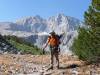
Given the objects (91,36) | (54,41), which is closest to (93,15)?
(91,36)

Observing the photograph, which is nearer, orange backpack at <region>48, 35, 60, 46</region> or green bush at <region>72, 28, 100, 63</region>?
orange backpack at <region>48, 35, 60, 46</region>

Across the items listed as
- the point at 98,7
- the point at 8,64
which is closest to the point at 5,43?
the point at 8,64

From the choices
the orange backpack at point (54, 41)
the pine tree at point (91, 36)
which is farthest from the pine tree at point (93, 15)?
the orange backpack at point (54, 41)

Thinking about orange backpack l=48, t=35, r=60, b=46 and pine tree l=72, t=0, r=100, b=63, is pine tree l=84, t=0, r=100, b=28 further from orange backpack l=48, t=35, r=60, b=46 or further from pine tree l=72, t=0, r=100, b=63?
orange backpack l=48, t=35, r=60, b=46

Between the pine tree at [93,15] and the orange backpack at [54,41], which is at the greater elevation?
the pine tree at [93,15]

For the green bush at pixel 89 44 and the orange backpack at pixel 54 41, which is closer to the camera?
the orange backpack at pixel 54 41

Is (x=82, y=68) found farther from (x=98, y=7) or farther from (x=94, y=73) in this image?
Result: (x=98, y=7)

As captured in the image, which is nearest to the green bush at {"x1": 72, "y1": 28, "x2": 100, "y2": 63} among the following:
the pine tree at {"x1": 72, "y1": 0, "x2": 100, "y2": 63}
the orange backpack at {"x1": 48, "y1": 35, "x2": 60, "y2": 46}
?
the pine tree at {"x1": 72, "y1": 0, "x2": 100, "y2": 63}

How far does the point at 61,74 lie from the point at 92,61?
4833mm

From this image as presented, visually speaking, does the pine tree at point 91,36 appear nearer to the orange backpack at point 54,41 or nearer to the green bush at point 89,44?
the green bush at point 89,44

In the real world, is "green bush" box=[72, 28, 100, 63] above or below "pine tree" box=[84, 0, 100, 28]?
below

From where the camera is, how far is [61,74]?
68.8 ft

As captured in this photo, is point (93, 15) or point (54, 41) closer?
point (54, 41)

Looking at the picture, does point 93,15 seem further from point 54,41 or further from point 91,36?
point 54,41
